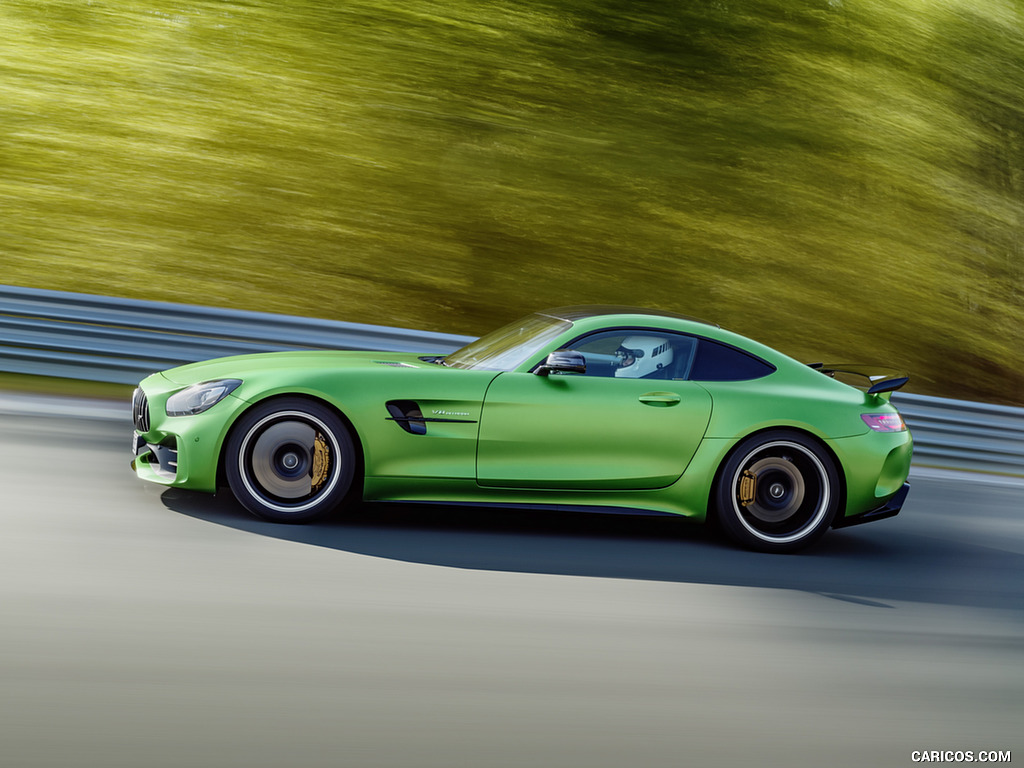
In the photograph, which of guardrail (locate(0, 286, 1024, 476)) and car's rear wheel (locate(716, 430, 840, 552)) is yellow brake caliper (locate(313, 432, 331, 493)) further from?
guardrail (locate(0, 286, 1024, 476))

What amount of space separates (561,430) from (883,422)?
6.13 ft

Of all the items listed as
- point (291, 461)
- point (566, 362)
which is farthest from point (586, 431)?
point (291, 461)

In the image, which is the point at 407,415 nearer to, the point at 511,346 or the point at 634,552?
the point at 511,346

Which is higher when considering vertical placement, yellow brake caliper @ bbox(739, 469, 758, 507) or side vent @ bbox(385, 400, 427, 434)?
side vent @ bbox(385, 400, 427, 434)

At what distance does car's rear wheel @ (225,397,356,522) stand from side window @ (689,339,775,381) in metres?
1.94

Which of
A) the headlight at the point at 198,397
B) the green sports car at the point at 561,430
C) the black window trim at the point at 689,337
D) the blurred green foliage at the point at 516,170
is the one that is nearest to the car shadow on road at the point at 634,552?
the green sports car at the point at 561,430

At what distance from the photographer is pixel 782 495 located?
5750 mm

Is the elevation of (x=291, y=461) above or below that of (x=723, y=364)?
below

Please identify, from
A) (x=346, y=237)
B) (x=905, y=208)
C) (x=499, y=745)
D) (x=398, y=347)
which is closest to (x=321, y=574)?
(x=499, y=745)

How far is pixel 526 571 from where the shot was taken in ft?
16.0

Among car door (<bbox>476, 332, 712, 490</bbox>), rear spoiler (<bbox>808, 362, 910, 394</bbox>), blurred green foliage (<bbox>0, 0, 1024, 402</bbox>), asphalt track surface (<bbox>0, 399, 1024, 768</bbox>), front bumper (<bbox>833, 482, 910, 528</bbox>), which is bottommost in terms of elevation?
asphalt track surface (<bbox>0, 399, 1024, 768</bbox>)

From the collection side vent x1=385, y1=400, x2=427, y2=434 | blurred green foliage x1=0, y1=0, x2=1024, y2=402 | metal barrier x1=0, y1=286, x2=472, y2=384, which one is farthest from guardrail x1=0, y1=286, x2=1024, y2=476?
side vent x1=385, y1=400, x2=427, y2=434

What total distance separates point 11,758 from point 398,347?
19.0ft

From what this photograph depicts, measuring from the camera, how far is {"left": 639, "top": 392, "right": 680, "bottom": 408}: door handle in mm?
5492
